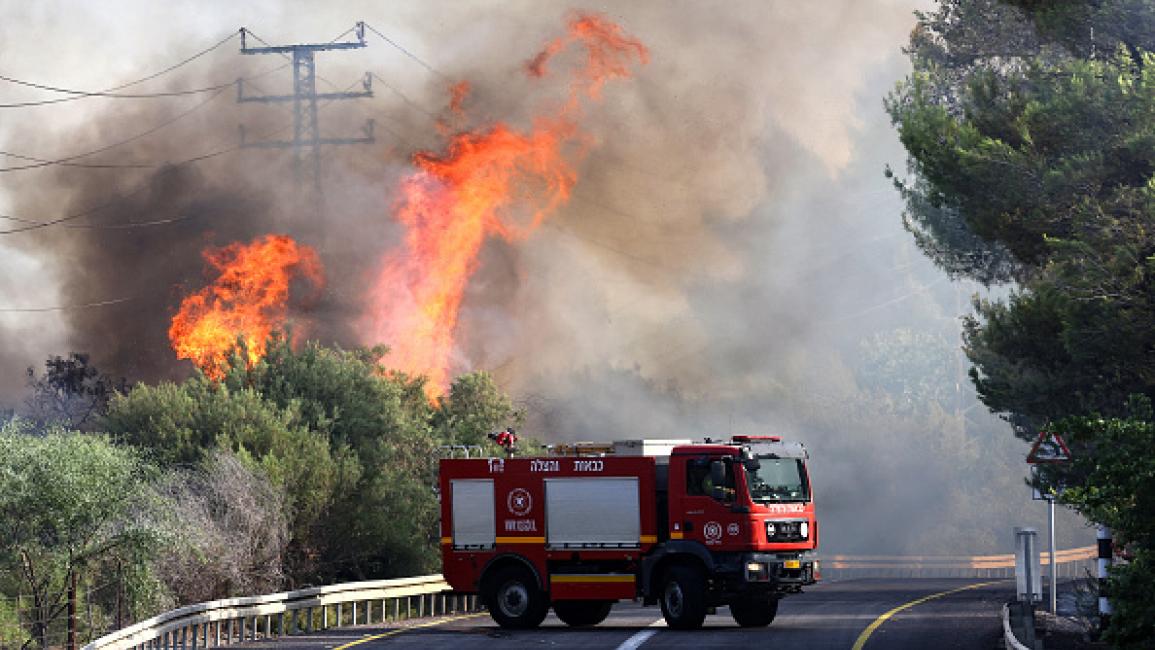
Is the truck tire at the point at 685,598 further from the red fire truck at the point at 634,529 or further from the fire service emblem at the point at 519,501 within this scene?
the fire service emblem at the point at 519,501

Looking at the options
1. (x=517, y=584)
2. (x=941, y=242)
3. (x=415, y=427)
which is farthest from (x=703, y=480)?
(x=415, y=427)

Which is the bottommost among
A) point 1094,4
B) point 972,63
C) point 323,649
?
point 323,649

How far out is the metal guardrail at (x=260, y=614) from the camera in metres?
26.1

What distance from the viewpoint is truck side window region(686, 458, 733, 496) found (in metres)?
28.0

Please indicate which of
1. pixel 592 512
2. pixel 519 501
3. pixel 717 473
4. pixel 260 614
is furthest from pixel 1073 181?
pixel 260 614

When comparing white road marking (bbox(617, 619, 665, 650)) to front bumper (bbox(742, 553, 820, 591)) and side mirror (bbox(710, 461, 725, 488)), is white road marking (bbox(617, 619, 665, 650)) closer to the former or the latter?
front bumper (bbox(742, 553, 820, 591))

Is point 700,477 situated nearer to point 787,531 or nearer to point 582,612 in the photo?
point 787,531

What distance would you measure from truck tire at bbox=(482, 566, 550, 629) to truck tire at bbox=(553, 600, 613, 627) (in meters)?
0.72

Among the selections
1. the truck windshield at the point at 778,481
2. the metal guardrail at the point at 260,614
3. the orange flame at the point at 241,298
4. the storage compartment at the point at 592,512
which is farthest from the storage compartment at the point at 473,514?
the orange flame at the point at 241,298

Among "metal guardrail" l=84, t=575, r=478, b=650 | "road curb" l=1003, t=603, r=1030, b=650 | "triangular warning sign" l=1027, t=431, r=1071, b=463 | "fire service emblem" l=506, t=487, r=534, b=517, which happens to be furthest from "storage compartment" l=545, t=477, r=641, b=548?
"triangular warning sign" l=1027, t=431, r=1071, b=463

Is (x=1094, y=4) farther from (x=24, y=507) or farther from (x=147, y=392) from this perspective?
(x=147, y=392)

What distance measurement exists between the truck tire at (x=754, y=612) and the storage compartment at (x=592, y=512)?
2.37 meters

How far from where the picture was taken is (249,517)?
38625 millimetres

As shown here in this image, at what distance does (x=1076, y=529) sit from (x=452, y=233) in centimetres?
3758
